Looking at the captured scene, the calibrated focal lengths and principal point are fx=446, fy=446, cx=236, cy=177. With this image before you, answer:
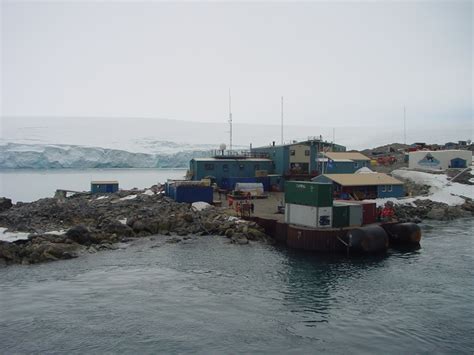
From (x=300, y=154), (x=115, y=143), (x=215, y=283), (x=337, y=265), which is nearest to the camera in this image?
(x=215, y=283)

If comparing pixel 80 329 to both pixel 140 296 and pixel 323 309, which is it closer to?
pixel 140 296

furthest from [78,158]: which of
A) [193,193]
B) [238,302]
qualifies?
[238,302]

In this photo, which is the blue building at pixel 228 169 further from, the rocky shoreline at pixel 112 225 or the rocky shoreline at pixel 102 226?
the rocky shoreline at pixel 102 226

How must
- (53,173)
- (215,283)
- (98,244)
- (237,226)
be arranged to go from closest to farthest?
(215,283)
(98,244)
(237,226)
(53,173)

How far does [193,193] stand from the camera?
33031 mm

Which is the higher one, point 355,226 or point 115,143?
point 115,143

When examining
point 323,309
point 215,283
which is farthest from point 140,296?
point 323,309

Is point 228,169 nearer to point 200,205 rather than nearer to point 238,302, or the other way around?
point 200,205

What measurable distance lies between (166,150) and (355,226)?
67435 millimetres

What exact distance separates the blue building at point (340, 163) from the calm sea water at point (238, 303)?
2150cm

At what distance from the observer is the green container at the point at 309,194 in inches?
953

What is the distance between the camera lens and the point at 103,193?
42562 mm

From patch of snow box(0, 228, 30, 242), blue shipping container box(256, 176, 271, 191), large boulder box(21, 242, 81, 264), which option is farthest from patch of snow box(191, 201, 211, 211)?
patch of snow box(0, 228, 30, 242)

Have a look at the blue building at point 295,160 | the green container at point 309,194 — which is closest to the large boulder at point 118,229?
the green container at point 309,194
